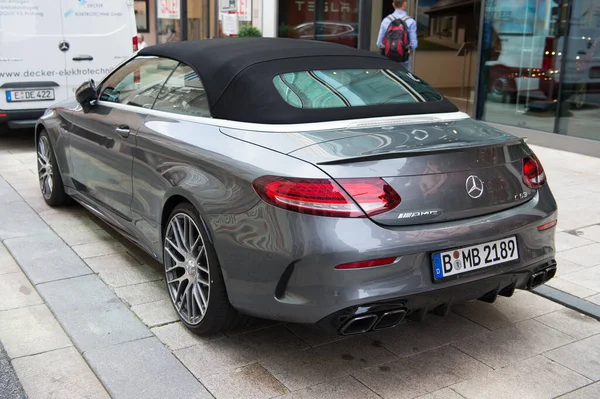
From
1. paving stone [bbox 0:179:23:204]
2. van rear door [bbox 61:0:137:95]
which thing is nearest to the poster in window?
van rear door [bbox 61:0:137:95]

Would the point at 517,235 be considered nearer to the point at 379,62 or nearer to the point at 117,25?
the point at 379,62

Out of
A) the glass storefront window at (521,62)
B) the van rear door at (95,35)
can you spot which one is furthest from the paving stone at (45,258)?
the glass storefront window at (521,62)

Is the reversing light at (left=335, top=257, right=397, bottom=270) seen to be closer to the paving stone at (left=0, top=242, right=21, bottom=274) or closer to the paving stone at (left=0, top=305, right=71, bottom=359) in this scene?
the paving stone at (left=0, top=305, right=71, bottom=359)

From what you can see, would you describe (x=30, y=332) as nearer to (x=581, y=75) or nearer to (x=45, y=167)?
(x=45, y=167)

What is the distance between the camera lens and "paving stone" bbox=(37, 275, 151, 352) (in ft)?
12.5

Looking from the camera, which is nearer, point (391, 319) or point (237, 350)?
point (391, 319)

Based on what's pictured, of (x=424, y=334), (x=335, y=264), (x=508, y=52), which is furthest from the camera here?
(x=508, y=52)

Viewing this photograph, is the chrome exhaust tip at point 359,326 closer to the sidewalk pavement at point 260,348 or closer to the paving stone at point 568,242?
the sidewalk pavement at point 260,348

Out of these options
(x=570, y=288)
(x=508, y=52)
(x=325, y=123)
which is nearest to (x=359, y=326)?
(x=325, y=123)

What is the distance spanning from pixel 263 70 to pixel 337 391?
5.71 feet

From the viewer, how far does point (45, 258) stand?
5.08 metres

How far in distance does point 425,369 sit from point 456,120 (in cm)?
137

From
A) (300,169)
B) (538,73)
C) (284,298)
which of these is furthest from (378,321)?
(538,73)

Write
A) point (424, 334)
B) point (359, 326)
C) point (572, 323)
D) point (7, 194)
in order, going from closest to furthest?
point (359, 326)
point (424, 334)
point (572, 323)
point (7, 194)
